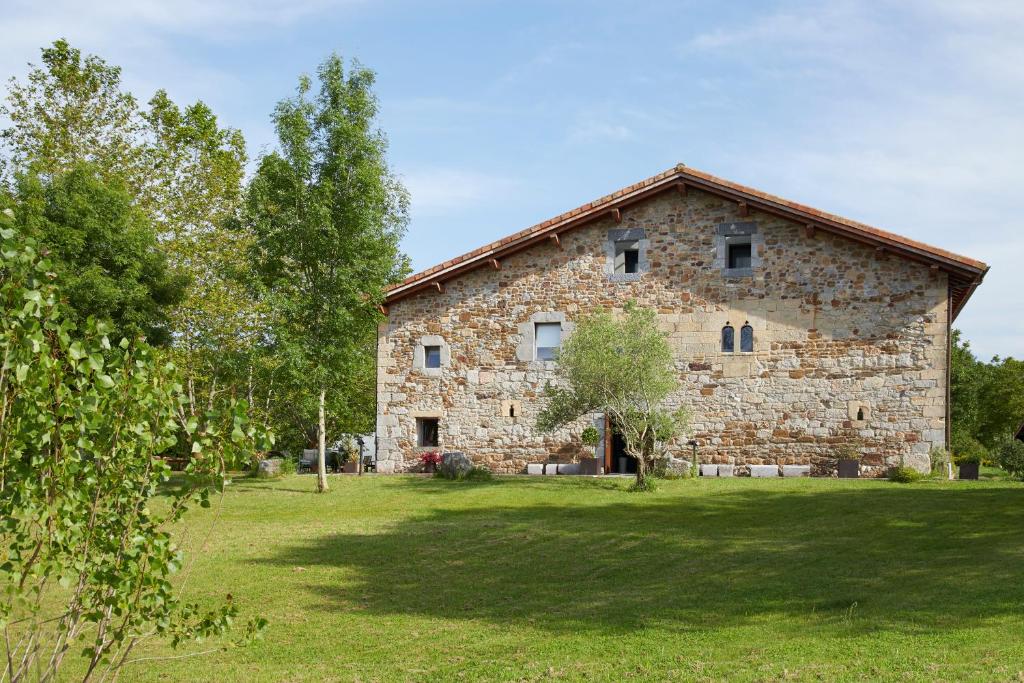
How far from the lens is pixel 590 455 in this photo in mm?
29109

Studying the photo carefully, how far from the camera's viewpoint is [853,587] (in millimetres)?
13305

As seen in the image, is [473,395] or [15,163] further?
[15,163]

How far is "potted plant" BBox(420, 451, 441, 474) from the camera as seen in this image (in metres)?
29.8

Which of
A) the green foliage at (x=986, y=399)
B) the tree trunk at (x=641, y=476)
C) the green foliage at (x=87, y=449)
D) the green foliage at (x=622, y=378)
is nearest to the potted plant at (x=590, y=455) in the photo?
the green foliage at (x=622, y=378)

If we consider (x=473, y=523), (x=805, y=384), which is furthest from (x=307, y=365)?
(x=805, y=384)

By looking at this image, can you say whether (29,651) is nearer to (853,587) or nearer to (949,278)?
(853,587)

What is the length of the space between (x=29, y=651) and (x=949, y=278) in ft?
81.8

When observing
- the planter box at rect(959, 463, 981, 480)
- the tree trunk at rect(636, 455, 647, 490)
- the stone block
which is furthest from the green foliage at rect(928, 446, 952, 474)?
the tree trunk at rect(636, 455, 647, 490)

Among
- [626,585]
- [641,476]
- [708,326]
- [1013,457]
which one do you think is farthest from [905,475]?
[626,585]

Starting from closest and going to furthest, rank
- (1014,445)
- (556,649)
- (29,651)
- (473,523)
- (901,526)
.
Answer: (29,651)
(556,649)
(901,526)
(473,523)
(1014,445)

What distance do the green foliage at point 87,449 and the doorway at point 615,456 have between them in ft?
73.9

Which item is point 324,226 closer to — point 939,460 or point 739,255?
point 739,255

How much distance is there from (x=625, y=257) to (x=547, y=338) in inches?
128

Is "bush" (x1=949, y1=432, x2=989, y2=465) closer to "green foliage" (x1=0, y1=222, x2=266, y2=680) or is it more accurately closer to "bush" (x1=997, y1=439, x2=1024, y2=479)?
"bush" (x1=997, y1=439, x2=1024, y2=479)
